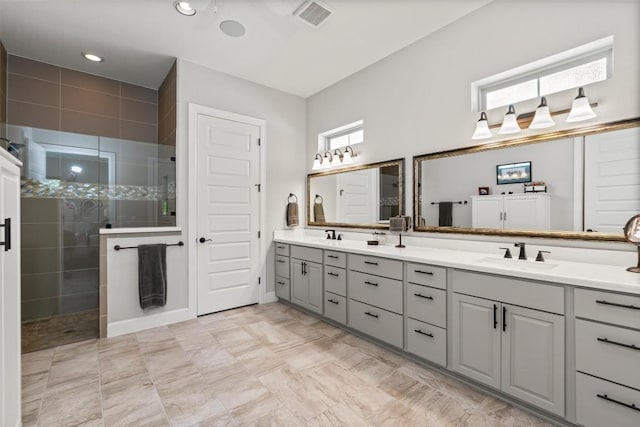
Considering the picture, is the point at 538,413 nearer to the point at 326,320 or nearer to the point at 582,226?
the point at 582,226

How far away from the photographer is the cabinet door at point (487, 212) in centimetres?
239

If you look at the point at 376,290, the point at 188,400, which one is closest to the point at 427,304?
the point at 376,290

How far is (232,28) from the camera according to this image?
2.75 m

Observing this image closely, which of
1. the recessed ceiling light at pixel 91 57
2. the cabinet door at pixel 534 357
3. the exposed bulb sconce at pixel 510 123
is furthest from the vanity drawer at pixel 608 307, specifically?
the recessed ceiling light at pixel 91 57

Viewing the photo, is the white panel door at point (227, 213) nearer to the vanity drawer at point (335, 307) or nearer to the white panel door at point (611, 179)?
the vanity drawer at point (335, 307)

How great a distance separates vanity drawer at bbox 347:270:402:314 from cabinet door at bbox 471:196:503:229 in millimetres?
868

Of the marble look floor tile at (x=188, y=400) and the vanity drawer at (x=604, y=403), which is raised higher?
the vanity drawer at (x=604, y=403)

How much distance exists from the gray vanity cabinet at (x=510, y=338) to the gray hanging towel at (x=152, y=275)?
2.82m

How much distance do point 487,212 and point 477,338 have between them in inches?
41.0

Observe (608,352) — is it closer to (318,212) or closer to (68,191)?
(318,212)

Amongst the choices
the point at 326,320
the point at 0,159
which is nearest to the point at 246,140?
the point at 326,320

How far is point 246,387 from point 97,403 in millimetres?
930

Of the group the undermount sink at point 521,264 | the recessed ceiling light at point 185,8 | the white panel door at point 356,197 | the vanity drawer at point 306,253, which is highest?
the recessed ceiling light at point 185,8

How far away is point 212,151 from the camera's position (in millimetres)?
3479
